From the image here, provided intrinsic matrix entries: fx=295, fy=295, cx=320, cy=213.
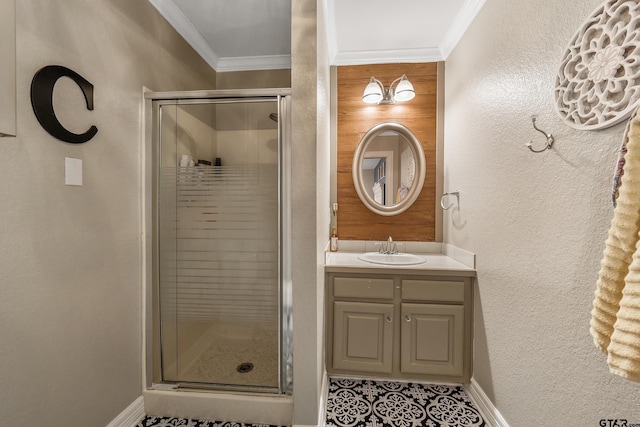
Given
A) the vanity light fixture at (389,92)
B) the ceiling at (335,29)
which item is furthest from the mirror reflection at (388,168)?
the ceiling at (335,29)

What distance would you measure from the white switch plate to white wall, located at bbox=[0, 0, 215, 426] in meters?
0.03

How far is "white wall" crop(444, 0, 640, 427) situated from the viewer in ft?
3.35

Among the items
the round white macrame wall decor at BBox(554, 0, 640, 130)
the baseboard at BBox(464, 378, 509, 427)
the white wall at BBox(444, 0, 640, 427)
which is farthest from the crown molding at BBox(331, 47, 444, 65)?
the baseboard at BBox(464, 378, 509, 427)

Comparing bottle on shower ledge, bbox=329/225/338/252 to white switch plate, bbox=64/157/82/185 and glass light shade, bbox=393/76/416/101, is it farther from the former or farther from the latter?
white switch plate, bbox=64/157/82/185

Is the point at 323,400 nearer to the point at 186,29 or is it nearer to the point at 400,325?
the point at 400,325

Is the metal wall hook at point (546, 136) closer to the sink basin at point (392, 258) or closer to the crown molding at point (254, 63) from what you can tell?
the sink basin at point (392, 258)

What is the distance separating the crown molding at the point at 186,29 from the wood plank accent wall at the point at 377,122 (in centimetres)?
114

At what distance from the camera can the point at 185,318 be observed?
5.99ft

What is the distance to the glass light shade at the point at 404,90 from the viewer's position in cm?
238

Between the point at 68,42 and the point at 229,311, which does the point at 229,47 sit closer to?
the point at 68,42

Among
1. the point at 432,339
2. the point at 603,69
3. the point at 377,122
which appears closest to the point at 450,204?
the point at 377,122

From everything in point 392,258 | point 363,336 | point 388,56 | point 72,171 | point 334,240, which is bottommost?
point 363,336

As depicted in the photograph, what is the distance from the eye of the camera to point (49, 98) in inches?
47.3

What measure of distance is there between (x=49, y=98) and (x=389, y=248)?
2.24m
